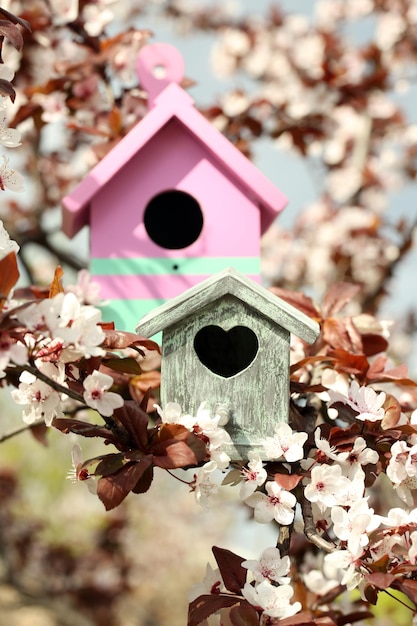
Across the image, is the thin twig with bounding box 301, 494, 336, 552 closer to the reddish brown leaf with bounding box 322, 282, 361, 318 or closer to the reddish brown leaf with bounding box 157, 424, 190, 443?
the reddish brown leaf with bounding box 157, 424, 190, 443

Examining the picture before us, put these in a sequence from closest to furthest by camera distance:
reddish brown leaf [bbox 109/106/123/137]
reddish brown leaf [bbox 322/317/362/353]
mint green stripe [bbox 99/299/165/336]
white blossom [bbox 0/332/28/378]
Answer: white blossom [bbox 0/332/28/378]
reddish brown leaf [bbox 322/317/362/353]
mint green stripe [bbox 99/299/165/336]
reddish brown leaf [bbox 109/106/123/137]

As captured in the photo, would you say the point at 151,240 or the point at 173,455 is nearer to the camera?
the point at 173,455

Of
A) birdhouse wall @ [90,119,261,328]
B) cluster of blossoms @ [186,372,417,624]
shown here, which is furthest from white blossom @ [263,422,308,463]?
birdhouse wall @ [90,119,261,328]

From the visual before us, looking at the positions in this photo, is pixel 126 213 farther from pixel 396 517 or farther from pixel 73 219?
pixel 396 517

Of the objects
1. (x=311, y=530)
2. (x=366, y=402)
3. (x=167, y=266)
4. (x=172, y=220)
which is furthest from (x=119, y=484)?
(x=172, y=220)

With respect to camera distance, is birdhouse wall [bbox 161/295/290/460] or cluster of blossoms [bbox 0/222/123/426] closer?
cluster of blossoms [bbox 0/222/123/426]

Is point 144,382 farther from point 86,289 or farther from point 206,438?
point 206,438

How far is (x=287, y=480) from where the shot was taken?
0.99 meters

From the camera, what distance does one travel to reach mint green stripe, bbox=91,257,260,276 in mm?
1421

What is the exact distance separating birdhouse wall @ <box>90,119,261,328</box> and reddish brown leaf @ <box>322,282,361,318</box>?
0.14 metres

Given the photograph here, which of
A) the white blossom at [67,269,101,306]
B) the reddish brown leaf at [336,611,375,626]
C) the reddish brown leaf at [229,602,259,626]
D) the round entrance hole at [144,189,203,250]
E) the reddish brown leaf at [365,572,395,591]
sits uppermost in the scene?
the round entrance hole at [144,189,203,250]

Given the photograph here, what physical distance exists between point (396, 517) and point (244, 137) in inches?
64.1

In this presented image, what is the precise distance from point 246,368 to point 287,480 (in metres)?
0.17

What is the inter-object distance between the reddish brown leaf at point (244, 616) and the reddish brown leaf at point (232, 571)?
2.7 inches
